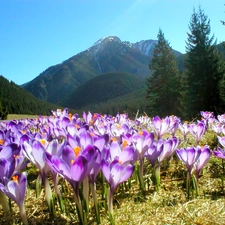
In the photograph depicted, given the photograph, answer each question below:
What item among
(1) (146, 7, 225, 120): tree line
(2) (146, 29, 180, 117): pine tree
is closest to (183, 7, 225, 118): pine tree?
(1) (146, 7, 225, 120): tree line

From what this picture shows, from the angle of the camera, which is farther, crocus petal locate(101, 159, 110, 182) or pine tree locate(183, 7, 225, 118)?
pine tree locate(183, 7, 225, 118)

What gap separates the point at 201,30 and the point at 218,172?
26764mm

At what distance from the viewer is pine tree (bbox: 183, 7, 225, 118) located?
2323 centimetres

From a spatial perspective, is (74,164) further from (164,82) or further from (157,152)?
(164,82)

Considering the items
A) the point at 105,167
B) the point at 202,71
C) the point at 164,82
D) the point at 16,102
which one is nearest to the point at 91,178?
the point at 105,167

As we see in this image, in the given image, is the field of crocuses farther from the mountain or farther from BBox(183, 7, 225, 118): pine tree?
the mountain

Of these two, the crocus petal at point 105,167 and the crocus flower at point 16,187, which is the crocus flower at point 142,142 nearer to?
the crocus petal at point 105,167

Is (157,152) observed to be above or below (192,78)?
below

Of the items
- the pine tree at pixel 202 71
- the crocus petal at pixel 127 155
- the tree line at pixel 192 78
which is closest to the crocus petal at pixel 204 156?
the crocus petal at pixel 127 155

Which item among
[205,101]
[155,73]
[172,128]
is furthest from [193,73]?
[172,128]

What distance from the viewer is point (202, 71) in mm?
24125

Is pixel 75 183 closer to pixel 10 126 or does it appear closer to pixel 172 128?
pixel 10 126

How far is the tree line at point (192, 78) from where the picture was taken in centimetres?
2331

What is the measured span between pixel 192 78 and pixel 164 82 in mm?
5580
